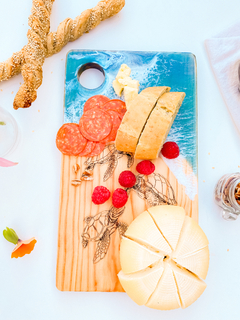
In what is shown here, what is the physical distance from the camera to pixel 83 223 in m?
1.39

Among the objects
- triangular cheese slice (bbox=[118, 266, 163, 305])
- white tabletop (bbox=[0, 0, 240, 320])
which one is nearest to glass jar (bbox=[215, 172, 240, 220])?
white tabletop (bbox=[0, 0, 240, 320])

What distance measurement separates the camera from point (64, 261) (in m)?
1.39

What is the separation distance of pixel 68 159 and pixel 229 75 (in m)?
1.03

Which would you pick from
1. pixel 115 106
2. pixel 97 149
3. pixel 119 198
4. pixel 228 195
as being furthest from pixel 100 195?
pixel 228 195

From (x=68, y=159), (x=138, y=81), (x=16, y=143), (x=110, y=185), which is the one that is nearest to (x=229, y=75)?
(x=138, y=81)

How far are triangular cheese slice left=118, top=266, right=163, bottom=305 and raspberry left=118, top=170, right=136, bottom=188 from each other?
41 centimetres

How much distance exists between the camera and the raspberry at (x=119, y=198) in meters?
1.32

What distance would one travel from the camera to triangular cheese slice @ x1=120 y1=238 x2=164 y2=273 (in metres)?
1.11

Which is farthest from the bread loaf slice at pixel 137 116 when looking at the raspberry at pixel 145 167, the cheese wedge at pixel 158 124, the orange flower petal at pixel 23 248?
the orange flower petal at pixel 23 248

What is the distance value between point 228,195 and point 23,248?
112 centimetres

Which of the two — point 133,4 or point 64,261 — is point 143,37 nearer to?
point 133,4

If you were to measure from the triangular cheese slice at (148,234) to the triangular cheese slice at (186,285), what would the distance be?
0.11m

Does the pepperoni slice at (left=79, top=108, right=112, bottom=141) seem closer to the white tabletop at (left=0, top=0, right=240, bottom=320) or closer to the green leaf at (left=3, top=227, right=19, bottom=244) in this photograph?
A: the white tabletop at (left=0, top=0, right=240, bottom=320)

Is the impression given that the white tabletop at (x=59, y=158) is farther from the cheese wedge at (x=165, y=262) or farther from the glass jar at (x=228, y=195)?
the cheese wedge at (x=165, y=262)
